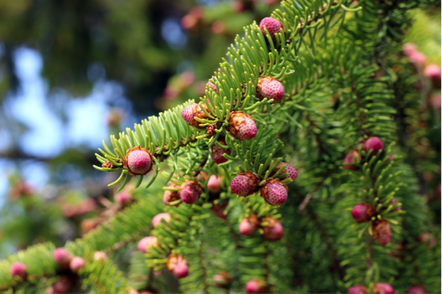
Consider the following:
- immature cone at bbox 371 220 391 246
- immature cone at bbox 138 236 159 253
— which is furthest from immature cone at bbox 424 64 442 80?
immature cone at bbox 138 236 159 253

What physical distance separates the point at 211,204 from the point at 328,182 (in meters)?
0.21

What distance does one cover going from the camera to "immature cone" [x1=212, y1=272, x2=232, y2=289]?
62 cm

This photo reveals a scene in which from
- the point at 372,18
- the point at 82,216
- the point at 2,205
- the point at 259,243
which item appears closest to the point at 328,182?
the point at 259,243

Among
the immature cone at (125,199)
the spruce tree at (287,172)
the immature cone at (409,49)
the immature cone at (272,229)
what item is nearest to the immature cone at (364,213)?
the spruce tree at (287,172)

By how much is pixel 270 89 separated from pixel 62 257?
0.54m

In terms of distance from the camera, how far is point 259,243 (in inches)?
23.0

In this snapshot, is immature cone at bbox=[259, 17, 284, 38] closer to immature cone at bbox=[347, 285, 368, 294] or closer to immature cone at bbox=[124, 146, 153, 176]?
immature cone at bbox=[124, 146, 153, 176]

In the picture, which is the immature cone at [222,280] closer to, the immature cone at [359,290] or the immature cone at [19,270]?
the immature cone at [359,290]

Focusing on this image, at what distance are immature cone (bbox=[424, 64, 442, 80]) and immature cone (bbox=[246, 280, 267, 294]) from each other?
582 mm

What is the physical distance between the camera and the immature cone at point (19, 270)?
1.98ft

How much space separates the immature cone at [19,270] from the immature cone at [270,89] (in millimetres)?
558

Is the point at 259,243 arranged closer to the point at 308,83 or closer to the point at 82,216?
the point at 308,83

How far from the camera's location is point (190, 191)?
1.26 feet

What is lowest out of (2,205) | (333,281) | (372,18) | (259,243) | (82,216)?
(333,281)
